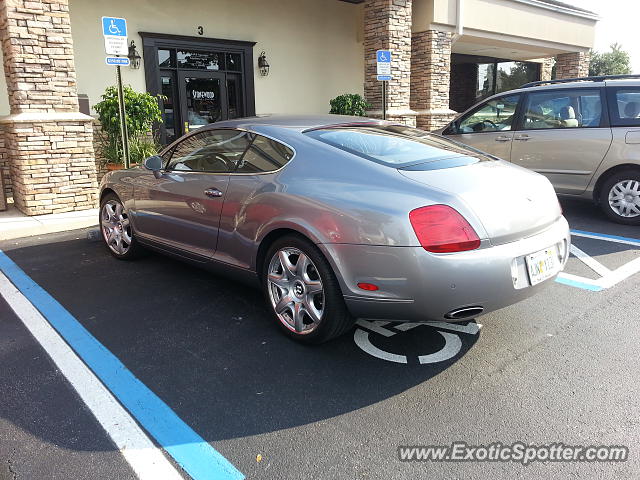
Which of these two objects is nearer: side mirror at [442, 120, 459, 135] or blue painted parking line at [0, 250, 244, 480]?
blue painted parking line at [0, 250, 244, 480]

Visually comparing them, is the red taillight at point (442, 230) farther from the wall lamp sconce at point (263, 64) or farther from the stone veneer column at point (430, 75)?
the stone veneer column at point (430, 75)

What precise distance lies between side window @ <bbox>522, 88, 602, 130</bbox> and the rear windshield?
12.1ft

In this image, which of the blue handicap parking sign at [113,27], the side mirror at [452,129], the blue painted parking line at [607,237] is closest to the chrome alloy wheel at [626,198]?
the blue painted parking line at [607,237]

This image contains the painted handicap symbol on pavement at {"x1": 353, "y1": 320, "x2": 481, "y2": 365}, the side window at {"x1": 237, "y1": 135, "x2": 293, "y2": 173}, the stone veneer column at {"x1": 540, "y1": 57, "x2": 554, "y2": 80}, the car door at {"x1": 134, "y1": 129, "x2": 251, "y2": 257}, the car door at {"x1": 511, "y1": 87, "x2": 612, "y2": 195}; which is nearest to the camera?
the painted handicap symbol on pavement at {"x1": 353, "y1": 320, "x2": 481, "y2": 365}

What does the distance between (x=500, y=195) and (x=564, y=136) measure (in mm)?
4586

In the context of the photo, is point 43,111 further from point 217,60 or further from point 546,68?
point 546,68

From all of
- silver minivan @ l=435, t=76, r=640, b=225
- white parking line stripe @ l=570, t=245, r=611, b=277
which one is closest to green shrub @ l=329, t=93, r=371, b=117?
silver minivan @ l=435, t=76, r=640, b=225

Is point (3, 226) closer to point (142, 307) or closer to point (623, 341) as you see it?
point (142, 307)

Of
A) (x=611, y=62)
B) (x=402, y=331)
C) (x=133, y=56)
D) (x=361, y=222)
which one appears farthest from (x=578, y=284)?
(x=611, y=62)

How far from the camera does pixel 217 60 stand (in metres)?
11.9

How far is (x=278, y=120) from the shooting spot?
161 inches

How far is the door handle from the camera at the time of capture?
3916 millimetres

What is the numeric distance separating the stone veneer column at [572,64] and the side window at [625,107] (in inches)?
551

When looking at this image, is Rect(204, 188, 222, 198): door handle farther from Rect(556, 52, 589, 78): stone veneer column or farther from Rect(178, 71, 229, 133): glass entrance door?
Rect(556, 52, 589, 78): stone veneer column
